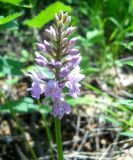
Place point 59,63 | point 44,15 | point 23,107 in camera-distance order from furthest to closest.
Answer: point 23,107 → point 44,15 → point 59,63

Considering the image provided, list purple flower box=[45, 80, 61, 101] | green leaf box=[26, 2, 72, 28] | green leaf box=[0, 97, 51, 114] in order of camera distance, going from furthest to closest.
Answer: green leaf box=[0, 97, 51, 114]
green leaf box=[26, 2, 72, 28]
purple flower box=[45, 80, 61, 101]

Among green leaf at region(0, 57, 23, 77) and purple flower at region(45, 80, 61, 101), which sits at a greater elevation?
green leaf at region(0, 57, 23, 77)

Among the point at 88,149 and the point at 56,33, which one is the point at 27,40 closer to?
the point at 88,149

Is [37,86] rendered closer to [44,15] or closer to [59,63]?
[59,63]

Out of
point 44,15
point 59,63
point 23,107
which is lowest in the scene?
point 23,107

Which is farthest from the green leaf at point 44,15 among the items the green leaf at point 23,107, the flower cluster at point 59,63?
the flower cluster at point 59,63

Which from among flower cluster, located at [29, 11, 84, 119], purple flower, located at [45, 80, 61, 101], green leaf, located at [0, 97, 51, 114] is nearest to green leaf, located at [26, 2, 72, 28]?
green leaf, located at [0, 97, 51, 114]

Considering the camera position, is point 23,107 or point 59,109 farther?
point 23,107

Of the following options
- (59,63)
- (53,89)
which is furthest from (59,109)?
(59,63)

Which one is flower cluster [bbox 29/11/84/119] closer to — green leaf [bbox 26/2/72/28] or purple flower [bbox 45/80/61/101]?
purple flower [bbox 45/80/61/101]
